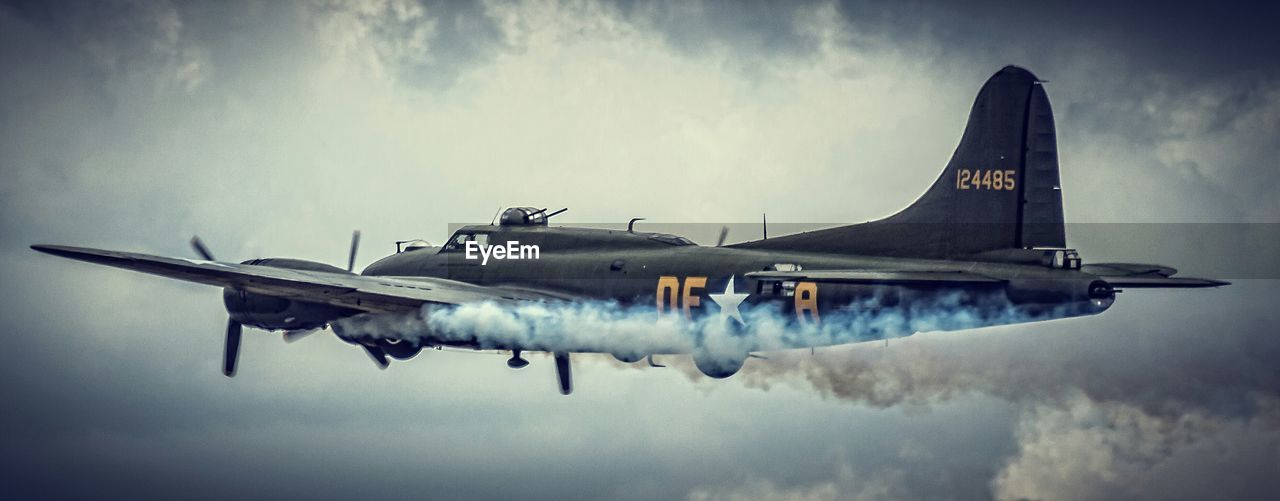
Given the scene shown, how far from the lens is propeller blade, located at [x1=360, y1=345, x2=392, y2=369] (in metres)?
41.0

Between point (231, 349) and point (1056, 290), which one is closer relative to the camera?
point (1056, 290)

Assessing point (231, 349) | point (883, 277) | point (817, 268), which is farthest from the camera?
point (231, 349)

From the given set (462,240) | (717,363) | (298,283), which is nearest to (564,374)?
(462,240)

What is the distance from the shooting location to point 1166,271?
33656 mm

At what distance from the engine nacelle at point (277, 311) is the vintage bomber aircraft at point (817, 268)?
33 millimetres

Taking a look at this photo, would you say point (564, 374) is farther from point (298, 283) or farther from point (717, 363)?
point (298, 283)

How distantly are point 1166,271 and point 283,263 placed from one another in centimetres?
2014

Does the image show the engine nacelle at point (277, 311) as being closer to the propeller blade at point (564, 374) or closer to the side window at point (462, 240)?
the side window at point (462, 240)

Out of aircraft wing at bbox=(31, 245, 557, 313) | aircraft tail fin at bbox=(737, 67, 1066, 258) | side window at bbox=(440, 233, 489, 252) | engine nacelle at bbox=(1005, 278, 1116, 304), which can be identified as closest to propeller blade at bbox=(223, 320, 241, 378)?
aircraft wing at bbox=(31, 245, 557, 313)

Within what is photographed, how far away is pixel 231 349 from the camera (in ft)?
138

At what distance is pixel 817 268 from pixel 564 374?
8540 mm

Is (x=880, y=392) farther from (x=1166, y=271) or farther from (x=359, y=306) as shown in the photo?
(x=359, y=306)

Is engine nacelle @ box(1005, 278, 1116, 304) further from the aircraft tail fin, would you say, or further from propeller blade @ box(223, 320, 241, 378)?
propeller blade @ box(223, 320, 241, 378)

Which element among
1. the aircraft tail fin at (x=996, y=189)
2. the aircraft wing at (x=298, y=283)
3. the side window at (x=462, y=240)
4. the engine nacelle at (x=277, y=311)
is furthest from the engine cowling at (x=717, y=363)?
the engine nacelle at (x=277, y=311)
